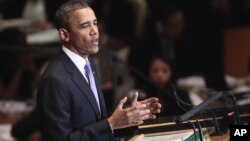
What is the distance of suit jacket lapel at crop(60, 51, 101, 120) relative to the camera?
7.33 feet

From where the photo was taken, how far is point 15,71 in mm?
5691

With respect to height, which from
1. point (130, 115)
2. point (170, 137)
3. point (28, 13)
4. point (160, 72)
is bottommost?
point (160, 72)

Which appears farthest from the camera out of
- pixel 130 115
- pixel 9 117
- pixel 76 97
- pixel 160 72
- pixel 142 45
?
pixel 142 45

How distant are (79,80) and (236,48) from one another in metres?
4.01

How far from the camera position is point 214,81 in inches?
204

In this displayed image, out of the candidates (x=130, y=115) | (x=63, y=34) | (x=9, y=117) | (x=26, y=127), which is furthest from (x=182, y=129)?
(x=9, y=117)

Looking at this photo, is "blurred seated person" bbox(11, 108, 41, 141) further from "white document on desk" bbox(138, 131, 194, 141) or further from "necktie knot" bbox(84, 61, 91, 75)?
"white document on desk" bbox(138, 131, 194, 141)

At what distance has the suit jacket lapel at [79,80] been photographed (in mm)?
2233

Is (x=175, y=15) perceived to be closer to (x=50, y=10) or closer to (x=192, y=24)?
(x=192, y=24)

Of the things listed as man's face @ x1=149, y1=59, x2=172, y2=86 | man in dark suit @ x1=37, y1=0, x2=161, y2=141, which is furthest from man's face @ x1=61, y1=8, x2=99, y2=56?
man's face @ x1=149, y1=59, x2=172, y2=86

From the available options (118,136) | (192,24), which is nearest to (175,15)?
(192,24)

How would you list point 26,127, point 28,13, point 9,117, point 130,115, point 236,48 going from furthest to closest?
point 28,13 < point 236,48 < point 9,117 < point 26,127 < point 130,115

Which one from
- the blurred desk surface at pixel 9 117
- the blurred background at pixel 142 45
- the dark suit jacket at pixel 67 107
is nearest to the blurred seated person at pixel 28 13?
the blurred background at pixel 142 45

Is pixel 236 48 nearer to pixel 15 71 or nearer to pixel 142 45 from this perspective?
pixel 142 45
